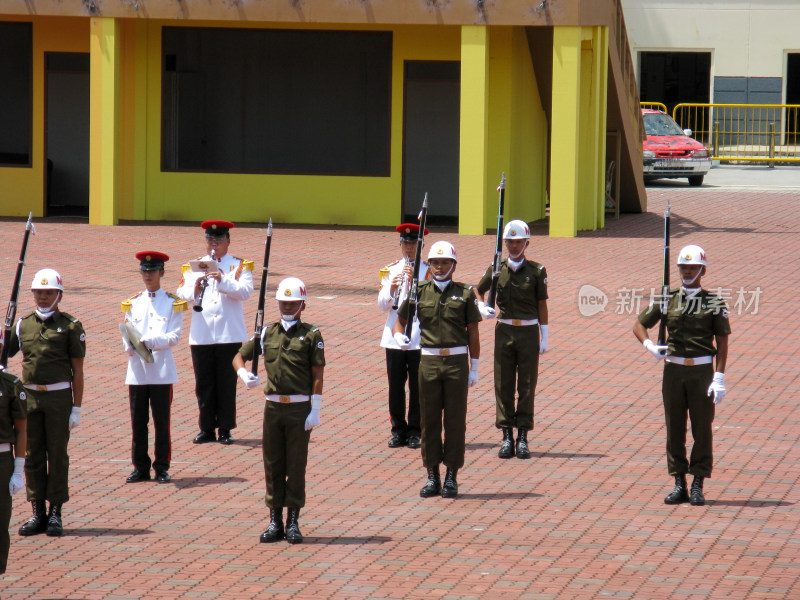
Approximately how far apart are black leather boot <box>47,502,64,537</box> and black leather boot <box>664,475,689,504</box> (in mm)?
4111

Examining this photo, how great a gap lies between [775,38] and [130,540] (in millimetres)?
35731

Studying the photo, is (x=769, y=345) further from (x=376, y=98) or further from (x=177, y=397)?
(x=376, y=98)

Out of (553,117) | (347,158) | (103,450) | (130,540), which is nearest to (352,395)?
(103,450)

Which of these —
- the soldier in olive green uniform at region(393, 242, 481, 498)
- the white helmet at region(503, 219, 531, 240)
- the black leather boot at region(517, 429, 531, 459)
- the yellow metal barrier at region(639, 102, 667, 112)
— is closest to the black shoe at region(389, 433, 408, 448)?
the black leather boot at region(517, 429, 531, 459)

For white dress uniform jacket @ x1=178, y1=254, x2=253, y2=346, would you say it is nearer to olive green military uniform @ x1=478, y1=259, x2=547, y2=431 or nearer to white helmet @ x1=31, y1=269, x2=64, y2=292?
olive green military uniform @ x1=478, y1=259, x2=547, y2=431

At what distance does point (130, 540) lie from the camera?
880cm

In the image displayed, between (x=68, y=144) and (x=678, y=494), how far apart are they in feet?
65.7

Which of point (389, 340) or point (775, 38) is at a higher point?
point (775, 38)

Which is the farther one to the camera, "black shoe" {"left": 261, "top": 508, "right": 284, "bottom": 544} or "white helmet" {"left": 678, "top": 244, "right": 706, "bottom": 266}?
"white helmet" {"left": 678, "top": 244, "right": 706, "bottom": 266}

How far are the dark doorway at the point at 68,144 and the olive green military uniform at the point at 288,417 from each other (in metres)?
18.3

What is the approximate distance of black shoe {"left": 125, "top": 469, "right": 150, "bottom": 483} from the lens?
33.3 feet

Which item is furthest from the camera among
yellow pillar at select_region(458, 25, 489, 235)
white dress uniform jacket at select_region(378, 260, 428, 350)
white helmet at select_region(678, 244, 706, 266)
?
yellow pillar at select_region(458, 25, 489, 235)

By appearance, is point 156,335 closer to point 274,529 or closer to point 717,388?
point 274,529

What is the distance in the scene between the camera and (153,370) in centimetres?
1009
